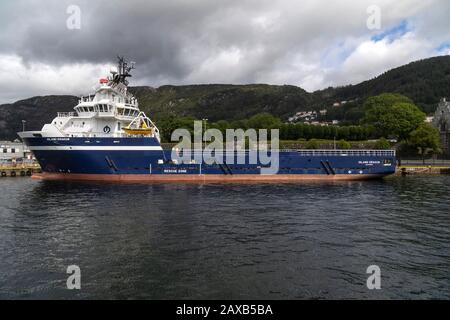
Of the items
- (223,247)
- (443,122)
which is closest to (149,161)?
(223,247)

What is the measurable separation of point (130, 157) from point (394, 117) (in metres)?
72.9

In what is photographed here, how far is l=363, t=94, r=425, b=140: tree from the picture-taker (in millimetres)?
83562

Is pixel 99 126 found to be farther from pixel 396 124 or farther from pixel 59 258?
pixel 396 124

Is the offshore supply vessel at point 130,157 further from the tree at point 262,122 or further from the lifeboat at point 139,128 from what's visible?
the tree at point 262,122

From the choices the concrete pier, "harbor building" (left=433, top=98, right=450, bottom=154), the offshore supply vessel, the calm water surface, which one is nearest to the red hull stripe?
the offshore supply vessel

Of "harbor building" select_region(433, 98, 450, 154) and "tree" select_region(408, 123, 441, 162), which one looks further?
"harbor building" select_region(433, 98, 450, 154)

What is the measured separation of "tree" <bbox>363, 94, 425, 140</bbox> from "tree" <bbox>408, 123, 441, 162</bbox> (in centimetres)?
487

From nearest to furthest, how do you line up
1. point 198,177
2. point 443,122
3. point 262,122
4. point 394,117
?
point 198,177 → point 394,117 → point 443,122 → point 262,122

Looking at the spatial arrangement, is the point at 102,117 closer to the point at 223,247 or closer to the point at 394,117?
the point at 223,247

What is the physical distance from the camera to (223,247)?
1628 cm

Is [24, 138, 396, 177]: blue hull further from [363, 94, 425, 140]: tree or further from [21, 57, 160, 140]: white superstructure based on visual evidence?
[363, 94, 425, 140]: tree
